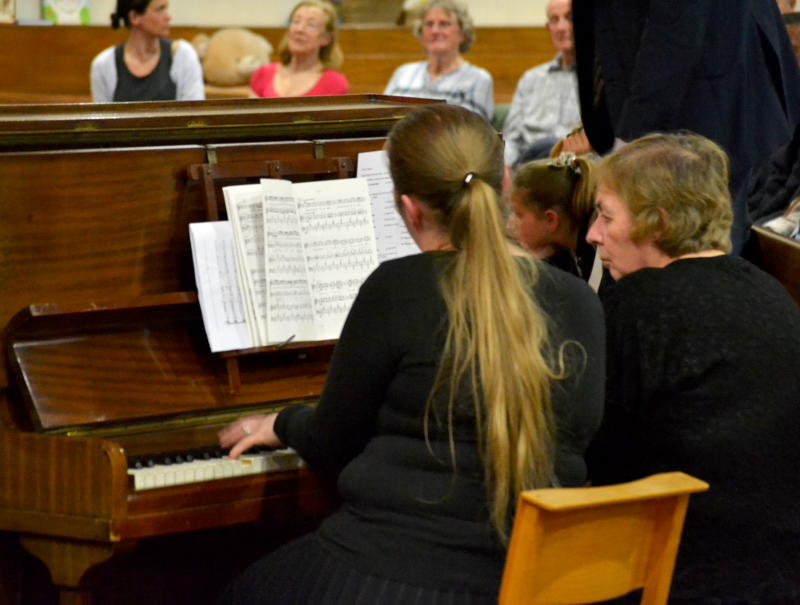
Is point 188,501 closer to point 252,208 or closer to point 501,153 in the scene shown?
point 252,208

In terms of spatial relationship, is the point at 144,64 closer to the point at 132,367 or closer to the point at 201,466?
the point at 132,367

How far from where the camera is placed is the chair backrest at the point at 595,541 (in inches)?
64.7

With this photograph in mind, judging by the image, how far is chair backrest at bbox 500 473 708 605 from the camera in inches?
64.7

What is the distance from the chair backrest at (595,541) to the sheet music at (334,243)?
3.06 feet

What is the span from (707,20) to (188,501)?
1.85 metres

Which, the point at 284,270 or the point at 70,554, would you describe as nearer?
the point at 70,554

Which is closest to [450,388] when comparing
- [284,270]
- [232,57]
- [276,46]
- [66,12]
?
[284,270]

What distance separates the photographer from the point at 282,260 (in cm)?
247

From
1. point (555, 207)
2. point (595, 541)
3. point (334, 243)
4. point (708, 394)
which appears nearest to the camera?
point (595, 541)

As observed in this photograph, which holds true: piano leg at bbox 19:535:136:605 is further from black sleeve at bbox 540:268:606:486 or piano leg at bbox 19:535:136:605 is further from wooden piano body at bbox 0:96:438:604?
black sleeve at bbox 540:268:606:486

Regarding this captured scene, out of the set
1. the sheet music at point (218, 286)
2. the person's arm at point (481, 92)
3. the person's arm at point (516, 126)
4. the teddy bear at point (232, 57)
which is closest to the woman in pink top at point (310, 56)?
the person's arm at point (481, 92)

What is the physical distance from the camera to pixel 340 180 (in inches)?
103

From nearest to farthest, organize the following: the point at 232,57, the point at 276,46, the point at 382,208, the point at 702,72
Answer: the point at 382,208
the point at 702,72
the point at 232,57
the point at 276,46

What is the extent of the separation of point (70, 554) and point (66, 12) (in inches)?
262
